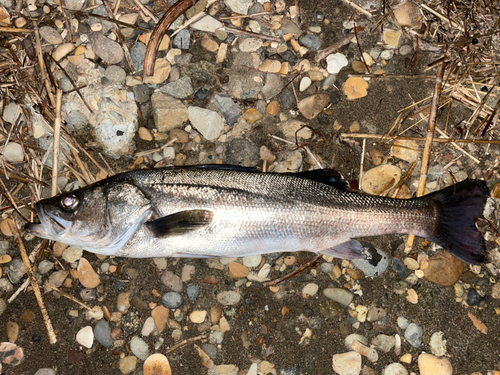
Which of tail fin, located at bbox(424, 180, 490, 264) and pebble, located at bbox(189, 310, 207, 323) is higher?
tail fin, located at bbox(424, 180, 490, 264)

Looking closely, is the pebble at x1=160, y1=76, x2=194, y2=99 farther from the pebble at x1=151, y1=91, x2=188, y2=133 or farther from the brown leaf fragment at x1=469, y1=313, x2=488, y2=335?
the brown leaf fragment at x1=469, y1=313, x2=488, y2=335

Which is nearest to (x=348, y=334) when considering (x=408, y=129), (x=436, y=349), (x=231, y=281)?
(x=436, y=349)

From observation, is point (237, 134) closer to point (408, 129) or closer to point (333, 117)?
point (333, 117)

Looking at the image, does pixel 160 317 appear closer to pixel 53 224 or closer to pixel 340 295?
pixel 53 224

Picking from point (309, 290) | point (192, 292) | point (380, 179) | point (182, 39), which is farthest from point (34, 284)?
point (380, 179)

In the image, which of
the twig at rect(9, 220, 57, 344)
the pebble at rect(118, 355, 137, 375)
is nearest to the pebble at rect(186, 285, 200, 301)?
the pebble at rect(118, 355, 137, 375)

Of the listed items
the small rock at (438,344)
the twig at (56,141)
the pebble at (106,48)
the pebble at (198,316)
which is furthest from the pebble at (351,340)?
the pebble at (106,48)

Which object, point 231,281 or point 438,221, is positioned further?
point 231,281
